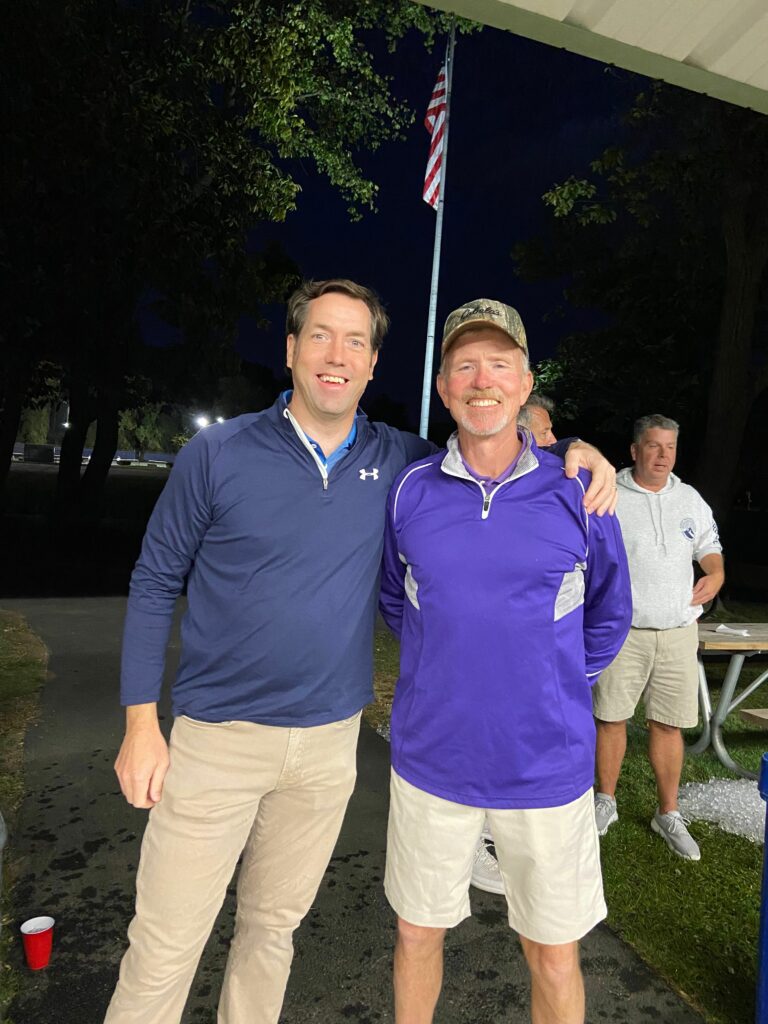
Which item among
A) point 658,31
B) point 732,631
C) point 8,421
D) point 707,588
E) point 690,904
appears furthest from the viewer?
point 8,421

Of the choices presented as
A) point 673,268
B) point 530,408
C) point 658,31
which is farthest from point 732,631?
point 673,268

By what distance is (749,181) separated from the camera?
11.5m

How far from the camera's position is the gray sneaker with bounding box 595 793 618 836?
431cm

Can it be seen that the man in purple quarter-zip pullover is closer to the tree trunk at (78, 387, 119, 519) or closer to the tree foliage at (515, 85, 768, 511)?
the tree foliage at (515, 85, 768, 511)

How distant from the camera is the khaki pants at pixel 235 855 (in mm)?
2217

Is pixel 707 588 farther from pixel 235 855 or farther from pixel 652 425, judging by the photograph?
pixel 235 855

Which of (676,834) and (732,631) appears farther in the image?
(732,631)

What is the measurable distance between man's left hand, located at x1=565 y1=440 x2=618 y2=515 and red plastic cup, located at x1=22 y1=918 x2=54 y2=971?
2.61 meters

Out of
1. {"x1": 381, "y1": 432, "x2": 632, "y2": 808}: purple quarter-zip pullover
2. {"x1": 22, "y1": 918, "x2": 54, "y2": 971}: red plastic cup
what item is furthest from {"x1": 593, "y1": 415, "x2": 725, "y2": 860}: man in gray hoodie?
{"x1": 22, "y1": 918, "x2": 54, "y2": 971}: red plastic cup

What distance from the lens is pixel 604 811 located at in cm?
438

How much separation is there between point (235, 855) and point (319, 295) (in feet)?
5.80

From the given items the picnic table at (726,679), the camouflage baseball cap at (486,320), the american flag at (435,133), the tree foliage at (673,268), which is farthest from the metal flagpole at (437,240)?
the camouflage baseball cap at (486,320)

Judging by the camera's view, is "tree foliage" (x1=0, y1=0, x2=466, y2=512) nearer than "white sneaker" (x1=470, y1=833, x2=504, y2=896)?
No

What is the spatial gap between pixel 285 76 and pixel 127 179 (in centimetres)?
312
